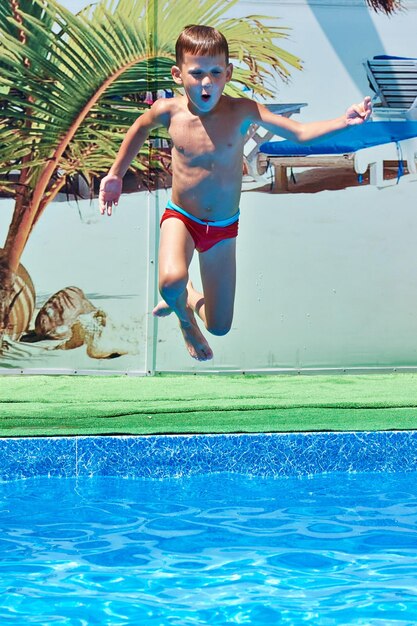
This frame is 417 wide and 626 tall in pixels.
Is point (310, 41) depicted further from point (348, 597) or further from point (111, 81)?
point (348, 597)

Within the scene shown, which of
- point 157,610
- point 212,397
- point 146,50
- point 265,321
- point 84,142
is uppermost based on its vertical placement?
point 146,50

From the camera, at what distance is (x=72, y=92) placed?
8969 mm

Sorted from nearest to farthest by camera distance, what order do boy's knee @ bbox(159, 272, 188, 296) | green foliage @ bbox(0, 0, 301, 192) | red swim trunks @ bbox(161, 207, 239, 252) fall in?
1. boy's knee @ bbox(159, 272, 188, 296)
2. red swim trunks @ bbox(161, 207, 239, 252)
3. green foliage @ bbox(0, 0, 301, 192)

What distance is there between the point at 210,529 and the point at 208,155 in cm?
195

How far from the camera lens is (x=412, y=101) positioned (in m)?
9.16

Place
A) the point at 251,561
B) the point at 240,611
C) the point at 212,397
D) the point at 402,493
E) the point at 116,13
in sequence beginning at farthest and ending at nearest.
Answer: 1. the point at 116,13
2. the point at 212,397
3. the point at 402,493
4. the point at 251,561
5. the point at 240,611

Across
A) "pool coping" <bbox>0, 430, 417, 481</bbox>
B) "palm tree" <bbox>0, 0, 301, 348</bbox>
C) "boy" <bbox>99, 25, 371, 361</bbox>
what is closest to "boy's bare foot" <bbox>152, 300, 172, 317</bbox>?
"boy" <bbox>99, 25, 371, 361</bbox>

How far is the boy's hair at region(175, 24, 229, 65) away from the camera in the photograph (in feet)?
15.7

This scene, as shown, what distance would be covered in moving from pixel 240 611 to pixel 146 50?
5858 millimetres

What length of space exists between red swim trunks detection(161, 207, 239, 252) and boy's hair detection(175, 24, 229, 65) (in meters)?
0.87

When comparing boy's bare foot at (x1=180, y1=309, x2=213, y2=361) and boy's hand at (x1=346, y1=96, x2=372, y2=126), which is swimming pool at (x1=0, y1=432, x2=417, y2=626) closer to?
boy's bare foot at (x1=180, y1=309, x2=213, y2=361)

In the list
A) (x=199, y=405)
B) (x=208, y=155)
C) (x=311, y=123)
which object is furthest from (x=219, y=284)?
(x=199, y=405)

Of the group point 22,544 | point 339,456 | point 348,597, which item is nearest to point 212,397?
point 339,456

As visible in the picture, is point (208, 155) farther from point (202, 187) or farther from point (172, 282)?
point (172, 282)
